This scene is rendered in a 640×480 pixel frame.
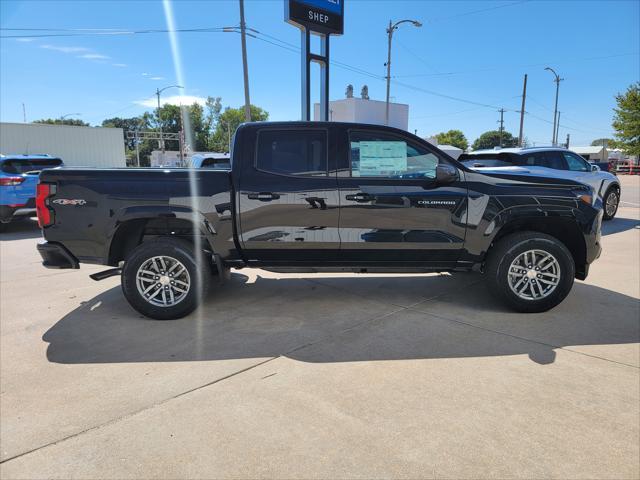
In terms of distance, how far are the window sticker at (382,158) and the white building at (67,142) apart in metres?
24.3

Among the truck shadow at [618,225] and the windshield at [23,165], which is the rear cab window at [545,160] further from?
the windshield at [23,165]

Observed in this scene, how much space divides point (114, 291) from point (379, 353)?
3541mm

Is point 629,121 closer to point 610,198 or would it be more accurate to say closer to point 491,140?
point 610,198

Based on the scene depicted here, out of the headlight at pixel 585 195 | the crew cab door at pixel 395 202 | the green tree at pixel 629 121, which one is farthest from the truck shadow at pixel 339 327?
the green tree at pixel 629 121

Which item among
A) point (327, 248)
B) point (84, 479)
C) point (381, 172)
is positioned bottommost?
point (84, 479)

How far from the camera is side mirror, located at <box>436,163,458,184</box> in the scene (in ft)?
13.9

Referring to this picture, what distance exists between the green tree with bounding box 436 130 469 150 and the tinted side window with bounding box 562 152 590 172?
9518 cm

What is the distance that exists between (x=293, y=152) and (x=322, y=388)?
240 cm

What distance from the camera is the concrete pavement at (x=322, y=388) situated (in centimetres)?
232

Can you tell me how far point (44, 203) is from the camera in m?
4.28

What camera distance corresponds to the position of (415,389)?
303 cm


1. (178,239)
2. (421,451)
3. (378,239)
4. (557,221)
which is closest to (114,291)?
(178,239)

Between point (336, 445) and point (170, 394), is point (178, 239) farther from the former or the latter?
point (336, 445)

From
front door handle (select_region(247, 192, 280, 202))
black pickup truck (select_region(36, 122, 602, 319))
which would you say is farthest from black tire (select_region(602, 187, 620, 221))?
front door handle (select_region(247, 192, 280, 202))
